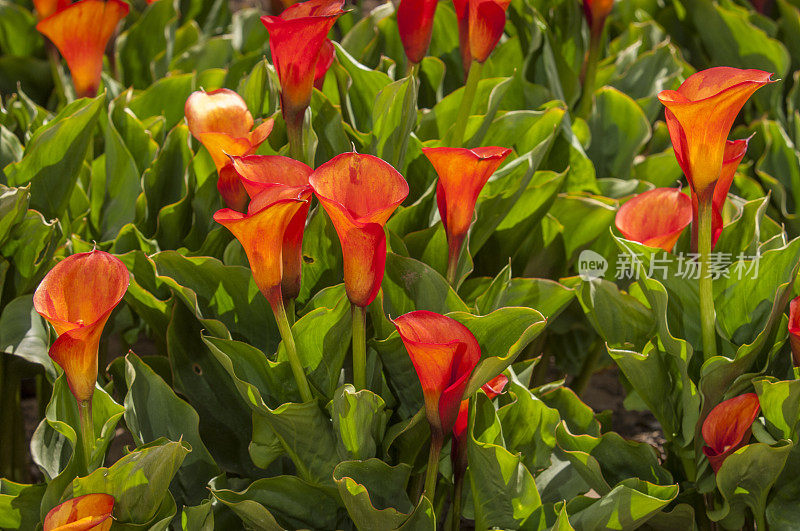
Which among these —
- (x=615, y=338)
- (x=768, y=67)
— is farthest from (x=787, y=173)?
(x=615, y=338)

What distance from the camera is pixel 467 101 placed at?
1.05 m

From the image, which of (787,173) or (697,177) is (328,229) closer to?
(697,177)

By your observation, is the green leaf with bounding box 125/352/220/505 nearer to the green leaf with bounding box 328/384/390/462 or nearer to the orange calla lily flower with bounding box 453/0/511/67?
the green leaf with bounding box 328/384/390/462

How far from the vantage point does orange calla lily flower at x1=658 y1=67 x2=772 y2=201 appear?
749 mm

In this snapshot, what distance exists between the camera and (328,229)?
3.27ft

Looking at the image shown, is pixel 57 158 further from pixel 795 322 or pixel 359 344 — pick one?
pixel 795 322

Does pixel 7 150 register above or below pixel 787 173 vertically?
above

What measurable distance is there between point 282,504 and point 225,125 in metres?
0.44

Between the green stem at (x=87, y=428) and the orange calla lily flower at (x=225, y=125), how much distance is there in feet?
0.95

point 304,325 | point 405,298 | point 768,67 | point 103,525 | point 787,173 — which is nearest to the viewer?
point 103,525

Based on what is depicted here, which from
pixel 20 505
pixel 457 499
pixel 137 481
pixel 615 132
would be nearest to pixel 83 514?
pixel 137 481

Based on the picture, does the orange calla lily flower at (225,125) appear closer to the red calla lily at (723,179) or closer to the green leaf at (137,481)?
the green leaf at (137,481)

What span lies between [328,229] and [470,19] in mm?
312

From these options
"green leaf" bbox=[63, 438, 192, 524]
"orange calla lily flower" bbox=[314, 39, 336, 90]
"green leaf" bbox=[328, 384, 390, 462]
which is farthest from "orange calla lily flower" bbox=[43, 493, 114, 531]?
"orange calla lily flower" bbox=[314, 39, 336, 90]
